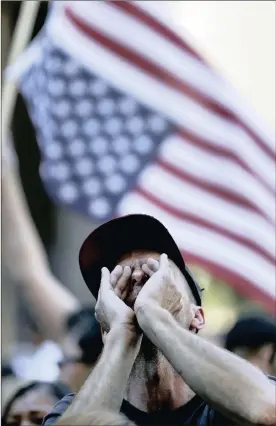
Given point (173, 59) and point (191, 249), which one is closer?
point (191, 249)

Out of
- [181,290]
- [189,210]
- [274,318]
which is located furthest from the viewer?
[189,210]

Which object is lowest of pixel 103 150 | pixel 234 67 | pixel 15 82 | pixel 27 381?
pixel 27 381

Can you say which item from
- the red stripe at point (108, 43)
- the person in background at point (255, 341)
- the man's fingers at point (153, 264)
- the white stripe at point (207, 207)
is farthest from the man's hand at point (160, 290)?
the red stripe at point (108, 43)

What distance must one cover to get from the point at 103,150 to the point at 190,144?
27 cm

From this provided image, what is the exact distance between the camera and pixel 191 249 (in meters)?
2.06

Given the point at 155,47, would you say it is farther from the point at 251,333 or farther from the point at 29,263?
the point at 251,333

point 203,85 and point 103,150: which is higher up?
point 203,85

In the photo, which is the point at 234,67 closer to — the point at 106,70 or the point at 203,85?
the point at 203,85

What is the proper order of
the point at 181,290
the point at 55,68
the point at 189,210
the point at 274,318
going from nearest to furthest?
the point at 181,290 < the point at 274,318 < the point at 189,210 < the point at 55,68

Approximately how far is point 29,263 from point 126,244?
0.58 m

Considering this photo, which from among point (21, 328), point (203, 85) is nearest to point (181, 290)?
point (21, 328)

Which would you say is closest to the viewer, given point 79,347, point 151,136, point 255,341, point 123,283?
point 123,283

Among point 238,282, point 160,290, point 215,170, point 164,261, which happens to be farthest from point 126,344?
point 215,170

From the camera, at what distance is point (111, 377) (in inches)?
51.9
